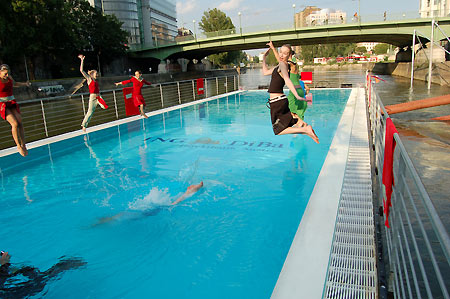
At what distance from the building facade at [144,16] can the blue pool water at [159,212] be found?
6761 cm

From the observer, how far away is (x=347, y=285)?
130 inches

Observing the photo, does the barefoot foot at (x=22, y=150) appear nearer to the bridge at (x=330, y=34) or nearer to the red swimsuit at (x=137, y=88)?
the red swimsuit at (x=137, y=88)

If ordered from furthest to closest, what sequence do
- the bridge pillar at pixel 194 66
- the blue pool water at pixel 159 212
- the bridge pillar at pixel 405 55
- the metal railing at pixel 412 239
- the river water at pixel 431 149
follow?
the bridge pillar at pixel 194 66 < the bridge pillar at pixel 405 55 < the river water at pixel 431 149 < the blue pool water at pixel 159 212 < the metal railing at pixel 412 239

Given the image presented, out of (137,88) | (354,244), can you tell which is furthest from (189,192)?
(137,88)

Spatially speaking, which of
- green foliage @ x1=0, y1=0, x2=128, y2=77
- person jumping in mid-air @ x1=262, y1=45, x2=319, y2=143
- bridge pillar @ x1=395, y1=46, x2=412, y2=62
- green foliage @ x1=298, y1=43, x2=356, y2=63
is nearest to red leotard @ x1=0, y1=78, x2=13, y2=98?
person jumping in mid-air @ x1=262, y1=45, x2=319, y2=143

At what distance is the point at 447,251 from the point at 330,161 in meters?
6.26

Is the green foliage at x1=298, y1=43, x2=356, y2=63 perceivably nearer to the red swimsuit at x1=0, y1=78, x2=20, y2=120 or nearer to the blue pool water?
the blue pool water

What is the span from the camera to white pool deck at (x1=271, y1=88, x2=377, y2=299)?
10.8ft

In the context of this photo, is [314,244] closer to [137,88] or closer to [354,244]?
[354,244]

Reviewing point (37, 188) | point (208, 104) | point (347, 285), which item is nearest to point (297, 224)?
point (347, 285)

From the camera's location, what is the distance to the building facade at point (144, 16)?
293 feet

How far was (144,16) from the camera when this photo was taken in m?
104

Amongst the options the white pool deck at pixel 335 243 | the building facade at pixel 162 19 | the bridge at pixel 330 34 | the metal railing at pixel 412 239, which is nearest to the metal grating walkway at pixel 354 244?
the white pool deck at pixel 335 243

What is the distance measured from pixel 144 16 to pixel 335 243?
366 ft
